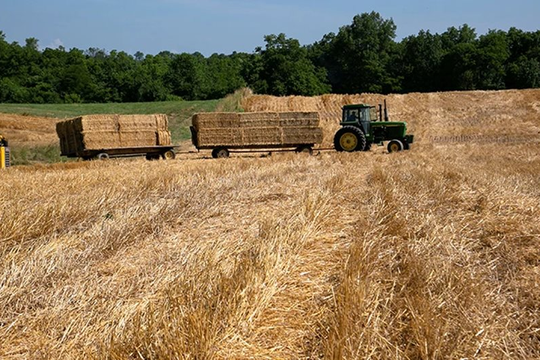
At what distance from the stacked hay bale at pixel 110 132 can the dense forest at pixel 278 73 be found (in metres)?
45.1

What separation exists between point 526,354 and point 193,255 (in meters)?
2.35

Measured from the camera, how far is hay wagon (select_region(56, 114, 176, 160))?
1961 cm

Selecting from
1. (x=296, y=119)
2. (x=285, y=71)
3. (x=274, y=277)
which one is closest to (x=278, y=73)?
(x=285, y=71)

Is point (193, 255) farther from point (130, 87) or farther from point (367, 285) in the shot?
point (130, 87)

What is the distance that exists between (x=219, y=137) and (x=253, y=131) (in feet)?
4.52

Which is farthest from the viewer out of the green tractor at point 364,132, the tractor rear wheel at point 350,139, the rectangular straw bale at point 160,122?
the rectangular straw bale at point 160,122

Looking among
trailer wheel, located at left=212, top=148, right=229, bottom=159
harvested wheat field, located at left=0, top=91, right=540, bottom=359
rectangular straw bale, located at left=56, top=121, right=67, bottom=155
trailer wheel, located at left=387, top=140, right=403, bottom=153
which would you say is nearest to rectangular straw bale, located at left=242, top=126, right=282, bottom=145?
trailer wheel, located at left=212, top=148, right=229, bottom=159

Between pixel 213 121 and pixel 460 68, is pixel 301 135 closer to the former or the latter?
pixel 213 121

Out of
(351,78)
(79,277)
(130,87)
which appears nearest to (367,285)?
(79,277)

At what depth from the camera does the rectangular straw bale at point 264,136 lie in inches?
832

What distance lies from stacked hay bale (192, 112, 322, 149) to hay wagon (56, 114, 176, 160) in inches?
57.7

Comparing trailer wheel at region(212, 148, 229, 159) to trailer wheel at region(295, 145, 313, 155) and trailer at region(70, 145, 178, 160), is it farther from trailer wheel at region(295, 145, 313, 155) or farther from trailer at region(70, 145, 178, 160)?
trailer wheel at region(295, 145, 313, 155)

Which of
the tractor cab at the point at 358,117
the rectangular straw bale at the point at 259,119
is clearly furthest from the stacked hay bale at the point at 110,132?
the tractor cab at the point at 358,117

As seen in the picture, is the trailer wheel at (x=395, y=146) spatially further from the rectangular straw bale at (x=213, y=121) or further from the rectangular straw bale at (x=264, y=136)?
the rectangular straw bale at (x=213, y=121)
